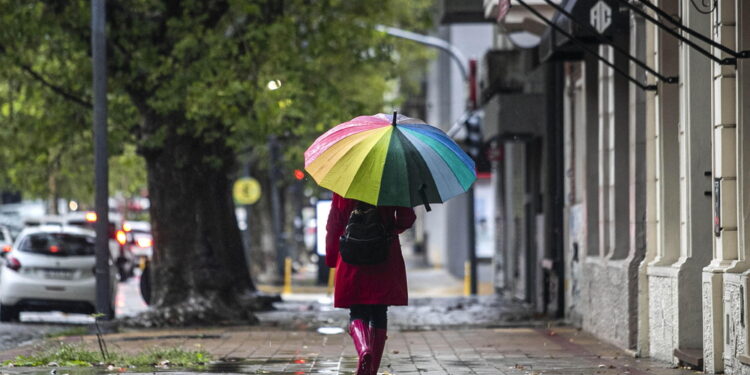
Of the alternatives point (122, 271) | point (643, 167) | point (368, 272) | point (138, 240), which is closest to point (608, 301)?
point (643, 167)

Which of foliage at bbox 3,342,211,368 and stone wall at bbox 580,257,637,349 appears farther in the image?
stone wall at bbox 580,257,637,349

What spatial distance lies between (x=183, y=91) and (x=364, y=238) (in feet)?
34.8

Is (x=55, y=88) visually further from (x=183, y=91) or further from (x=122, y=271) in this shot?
(x=122, y=271)

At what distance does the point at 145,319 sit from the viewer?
2023 centimetres

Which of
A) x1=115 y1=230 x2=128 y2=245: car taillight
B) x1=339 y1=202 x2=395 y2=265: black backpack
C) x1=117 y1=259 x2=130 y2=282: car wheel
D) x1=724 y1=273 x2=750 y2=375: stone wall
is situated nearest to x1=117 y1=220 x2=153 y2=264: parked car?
x1=115 y1=230 x2=128 y2=245: car taillight

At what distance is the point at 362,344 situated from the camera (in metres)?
10.1

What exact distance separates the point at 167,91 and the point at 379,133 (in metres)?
10.7

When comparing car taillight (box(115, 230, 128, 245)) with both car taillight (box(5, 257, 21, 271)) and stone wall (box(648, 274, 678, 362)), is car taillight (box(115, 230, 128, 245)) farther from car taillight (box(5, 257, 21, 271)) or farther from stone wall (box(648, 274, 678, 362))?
stone wall (box(648, 274, 678, 362))

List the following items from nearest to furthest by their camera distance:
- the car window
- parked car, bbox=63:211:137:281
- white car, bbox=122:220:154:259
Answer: the car window, parked car, bbox=63:211:137:281, white car, bbox=122:220:154:259

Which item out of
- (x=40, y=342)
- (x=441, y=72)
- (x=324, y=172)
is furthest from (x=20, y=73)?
(x=441, y=72)

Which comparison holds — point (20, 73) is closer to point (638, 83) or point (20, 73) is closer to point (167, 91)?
point (167, 91)

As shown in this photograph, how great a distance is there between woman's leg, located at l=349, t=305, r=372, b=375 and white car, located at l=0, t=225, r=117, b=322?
1238cm

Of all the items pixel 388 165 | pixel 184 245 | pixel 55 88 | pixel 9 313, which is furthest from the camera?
pixel 9 313

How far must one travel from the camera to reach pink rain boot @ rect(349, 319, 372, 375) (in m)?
9.95
